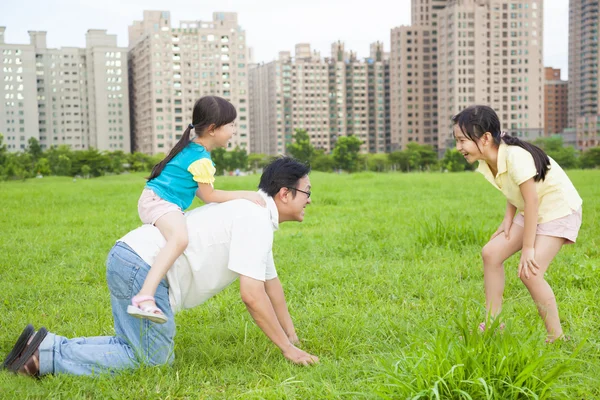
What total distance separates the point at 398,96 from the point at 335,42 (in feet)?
97.1

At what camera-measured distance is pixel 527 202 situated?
11.5 feet

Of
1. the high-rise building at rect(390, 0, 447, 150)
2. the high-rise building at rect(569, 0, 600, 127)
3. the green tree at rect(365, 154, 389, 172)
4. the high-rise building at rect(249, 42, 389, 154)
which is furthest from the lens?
the high-rise building at rect(249, 42, 389, 154)

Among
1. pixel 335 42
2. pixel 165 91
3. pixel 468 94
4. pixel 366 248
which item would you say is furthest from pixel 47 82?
pixel 366 248

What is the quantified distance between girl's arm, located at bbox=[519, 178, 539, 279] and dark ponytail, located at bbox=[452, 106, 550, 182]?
103mm

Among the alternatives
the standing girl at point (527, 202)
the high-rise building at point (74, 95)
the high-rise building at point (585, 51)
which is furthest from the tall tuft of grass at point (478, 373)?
the high-rise building at point (585, 51)

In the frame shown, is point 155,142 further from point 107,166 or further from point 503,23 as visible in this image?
point 503,23

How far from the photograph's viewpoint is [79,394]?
301 centimetres

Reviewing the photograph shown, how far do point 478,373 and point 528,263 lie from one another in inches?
43.0

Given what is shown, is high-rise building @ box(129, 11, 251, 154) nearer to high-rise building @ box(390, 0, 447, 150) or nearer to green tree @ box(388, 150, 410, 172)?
high-rise building @ box(390, 0, 447, 150)

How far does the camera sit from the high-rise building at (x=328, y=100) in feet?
432

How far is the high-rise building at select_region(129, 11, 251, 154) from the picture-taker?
11025cm

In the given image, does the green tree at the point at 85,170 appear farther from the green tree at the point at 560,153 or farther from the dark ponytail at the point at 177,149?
the dark ponytail at the point at 177,149

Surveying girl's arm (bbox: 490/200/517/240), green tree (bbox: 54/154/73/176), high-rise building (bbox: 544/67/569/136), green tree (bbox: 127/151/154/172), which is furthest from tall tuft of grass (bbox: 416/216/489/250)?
high-rise building (bbox: 544/67/569/136)

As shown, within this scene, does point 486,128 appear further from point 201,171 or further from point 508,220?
point 201,171
